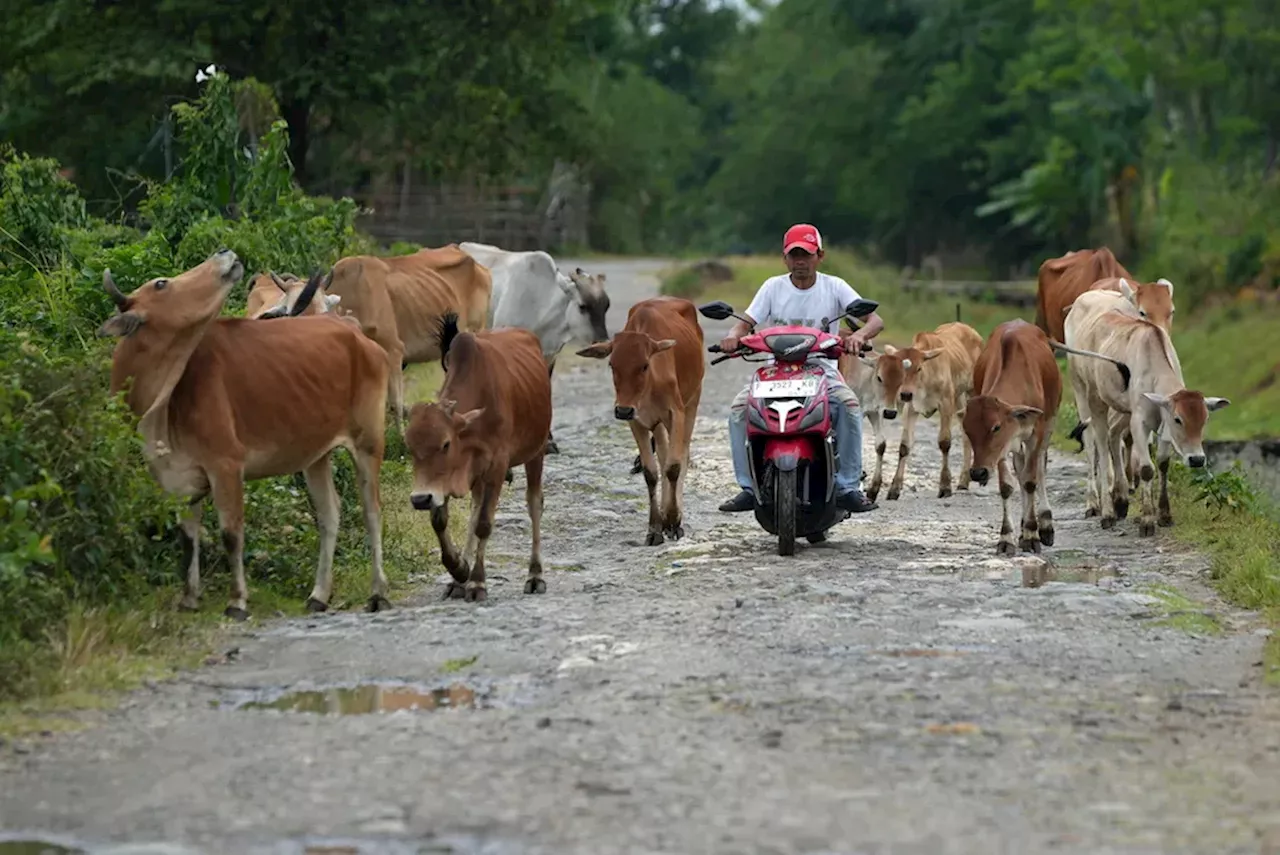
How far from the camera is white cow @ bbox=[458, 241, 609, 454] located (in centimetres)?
1978

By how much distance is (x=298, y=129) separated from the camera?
1217 inches

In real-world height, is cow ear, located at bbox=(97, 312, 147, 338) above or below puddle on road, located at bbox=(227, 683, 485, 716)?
above

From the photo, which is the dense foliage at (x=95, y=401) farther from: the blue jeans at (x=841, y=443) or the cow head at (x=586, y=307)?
the cow head at (x=586, y=307)

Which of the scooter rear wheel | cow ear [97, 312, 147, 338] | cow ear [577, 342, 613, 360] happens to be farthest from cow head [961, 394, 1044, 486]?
cow ear [97, 312, 147, 338]

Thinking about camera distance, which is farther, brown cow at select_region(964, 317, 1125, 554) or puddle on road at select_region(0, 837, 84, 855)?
brown cow at select_region(964, 317, 1125, 554)

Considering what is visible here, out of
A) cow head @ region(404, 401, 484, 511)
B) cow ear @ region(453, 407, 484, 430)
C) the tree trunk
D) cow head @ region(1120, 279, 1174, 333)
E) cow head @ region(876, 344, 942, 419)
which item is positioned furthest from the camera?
the tree trunk

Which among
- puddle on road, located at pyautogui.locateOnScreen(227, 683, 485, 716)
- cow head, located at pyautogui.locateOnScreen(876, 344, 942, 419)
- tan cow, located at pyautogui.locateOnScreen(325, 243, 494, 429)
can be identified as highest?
tan cow, located at pyautogui.locateOnScreen(325, 243, 494, 429)

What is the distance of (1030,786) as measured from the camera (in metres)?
7.32

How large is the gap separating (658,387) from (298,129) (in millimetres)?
18200

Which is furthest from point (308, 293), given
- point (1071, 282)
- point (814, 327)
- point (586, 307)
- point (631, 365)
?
point (1071, 282)

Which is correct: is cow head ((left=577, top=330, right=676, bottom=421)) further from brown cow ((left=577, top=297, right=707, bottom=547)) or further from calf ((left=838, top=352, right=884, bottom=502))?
calf ((left=838, top=352, right=884, bottom=502))

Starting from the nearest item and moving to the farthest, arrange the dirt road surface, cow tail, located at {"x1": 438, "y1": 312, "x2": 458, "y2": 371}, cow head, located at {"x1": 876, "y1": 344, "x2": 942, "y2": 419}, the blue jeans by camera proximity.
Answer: the dirt road surface < cow tail, located at {"x1": 438, "y1": 312, "x2": 458, "y2": 371} < the blue jeans < cow head, located at {"x1": 876, "y1": 344, "x2": 942, "y2": 419}

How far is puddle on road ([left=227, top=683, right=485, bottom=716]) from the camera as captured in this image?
8711mm

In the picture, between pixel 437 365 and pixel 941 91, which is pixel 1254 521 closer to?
pixel 437 365
